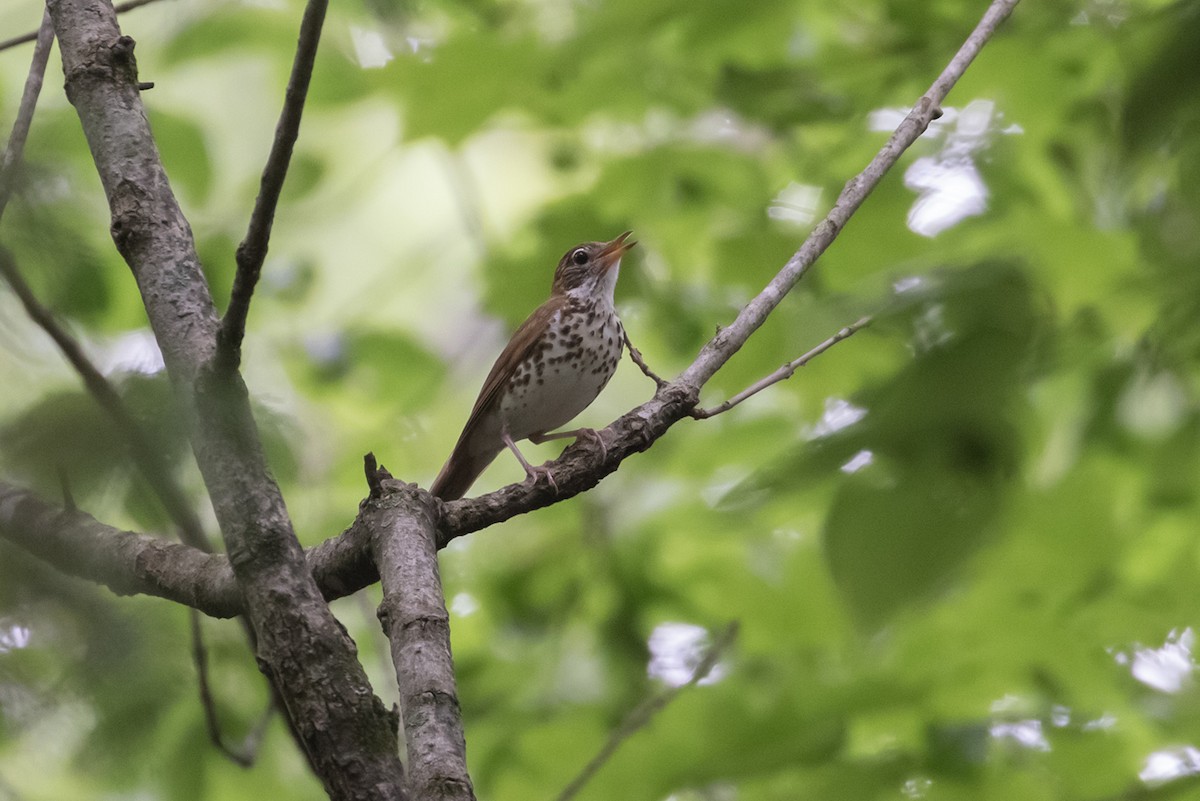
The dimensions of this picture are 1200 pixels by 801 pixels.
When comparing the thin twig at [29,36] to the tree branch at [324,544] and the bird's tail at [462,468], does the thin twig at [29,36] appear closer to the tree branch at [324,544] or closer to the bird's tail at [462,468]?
the tree branch at [324,544]

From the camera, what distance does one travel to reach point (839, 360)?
396 centimetres

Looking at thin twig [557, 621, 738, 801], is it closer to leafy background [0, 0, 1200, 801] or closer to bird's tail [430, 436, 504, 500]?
leafy background [0, 0, 1200, 801]

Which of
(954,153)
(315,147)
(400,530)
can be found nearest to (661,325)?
(954,153)

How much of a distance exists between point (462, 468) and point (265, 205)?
285cm

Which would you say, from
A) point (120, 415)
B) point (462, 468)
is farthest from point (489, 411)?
point (120, 415)

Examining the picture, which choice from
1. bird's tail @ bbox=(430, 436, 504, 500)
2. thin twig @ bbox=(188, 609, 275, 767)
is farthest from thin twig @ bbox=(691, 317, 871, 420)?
bird's tail @ bbox=(430, 436, 504, 500)

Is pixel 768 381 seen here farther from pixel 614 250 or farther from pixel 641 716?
pixel 614 250

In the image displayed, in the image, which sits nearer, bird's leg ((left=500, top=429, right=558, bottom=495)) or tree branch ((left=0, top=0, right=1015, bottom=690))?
tree branch ((left=0, top=0, right=1015, bottom=690))

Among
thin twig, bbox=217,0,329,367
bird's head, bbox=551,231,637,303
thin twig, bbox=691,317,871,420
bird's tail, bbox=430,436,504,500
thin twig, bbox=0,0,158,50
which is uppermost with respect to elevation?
bird's head, bbox=551,231,637,303

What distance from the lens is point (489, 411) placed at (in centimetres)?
438

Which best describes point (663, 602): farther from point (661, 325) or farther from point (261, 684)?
point (261, 684)

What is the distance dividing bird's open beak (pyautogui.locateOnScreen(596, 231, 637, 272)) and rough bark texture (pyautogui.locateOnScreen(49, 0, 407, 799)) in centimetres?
272

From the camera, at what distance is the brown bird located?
4.29 m

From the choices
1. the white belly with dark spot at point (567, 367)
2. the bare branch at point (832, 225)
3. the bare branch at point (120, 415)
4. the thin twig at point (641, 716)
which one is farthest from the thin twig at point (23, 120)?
the white belly with dark spot at point (567, 367)
